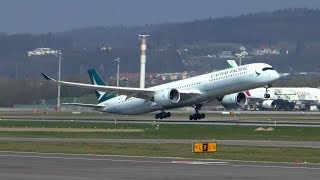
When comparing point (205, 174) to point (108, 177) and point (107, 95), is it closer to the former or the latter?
point (108, 177)

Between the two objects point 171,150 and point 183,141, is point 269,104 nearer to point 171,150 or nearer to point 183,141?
point 183,141

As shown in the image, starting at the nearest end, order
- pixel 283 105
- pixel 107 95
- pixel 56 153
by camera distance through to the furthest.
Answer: pixel 56 153 → pixel 107 95 → pixel 283 105

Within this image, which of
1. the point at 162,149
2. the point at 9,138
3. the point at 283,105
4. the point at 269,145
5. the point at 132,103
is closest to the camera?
the point at 162,149

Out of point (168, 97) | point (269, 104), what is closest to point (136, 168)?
point (168, 97)

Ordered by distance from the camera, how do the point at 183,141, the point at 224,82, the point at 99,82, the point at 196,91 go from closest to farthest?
the point at 183,141 → the point at 224,82 → the point at 196,91 → the point at 99,82

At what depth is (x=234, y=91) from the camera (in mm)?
104438

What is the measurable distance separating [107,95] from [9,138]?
4763cm

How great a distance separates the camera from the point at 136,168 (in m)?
47.8

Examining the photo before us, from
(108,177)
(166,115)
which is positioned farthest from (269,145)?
(166,115)

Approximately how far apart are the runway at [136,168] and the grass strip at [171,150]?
317 cm

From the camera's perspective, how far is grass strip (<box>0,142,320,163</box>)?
56.2 m

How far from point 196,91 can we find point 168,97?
3.54m

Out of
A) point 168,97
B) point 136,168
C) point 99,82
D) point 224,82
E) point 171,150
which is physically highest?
point 99,82

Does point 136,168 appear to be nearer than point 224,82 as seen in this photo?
Yes
